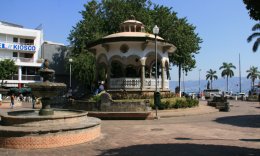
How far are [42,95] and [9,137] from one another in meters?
2.78

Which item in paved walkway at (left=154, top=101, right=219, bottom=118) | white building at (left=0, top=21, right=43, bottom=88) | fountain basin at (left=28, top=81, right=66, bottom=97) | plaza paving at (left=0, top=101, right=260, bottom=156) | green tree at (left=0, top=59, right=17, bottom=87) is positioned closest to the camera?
plaza paving at (left=0, top=101, right=260, bottom=156)

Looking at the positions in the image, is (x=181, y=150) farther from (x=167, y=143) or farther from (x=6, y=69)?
A: (x=6, y=69)

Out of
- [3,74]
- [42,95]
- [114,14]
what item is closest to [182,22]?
[114,14]

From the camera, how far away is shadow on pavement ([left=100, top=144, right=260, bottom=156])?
991 cm

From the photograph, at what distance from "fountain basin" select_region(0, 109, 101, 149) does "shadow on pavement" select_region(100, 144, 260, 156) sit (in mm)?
1783

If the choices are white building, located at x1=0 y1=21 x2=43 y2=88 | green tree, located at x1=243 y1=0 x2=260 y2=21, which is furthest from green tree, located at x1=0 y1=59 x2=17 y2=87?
green tree, located at x1=243 y1=0 x2=260 y2=21

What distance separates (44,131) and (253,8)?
7.28 meters

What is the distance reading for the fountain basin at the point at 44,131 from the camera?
1072 cm

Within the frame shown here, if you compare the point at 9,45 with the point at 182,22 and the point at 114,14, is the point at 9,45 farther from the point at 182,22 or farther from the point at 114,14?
the point at 182,22

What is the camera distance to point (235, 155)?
965 cm

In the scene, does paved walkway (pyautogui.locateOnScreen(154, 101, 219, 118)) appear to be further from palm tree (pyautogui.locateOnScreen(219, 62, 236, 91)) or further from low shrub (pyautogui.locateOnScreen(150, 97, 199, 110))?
palm tree (pyautogui.locateOnScreen(219, 62, 236, 91))

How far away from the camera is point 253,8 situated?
9.10m

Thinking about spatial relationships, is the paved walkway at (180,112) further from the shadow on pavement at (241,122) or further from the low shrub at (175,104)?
the shadow on pavement at (241,122)

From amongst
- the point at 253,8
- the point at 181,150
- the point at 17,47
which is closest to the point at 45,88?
the point at 181,150
